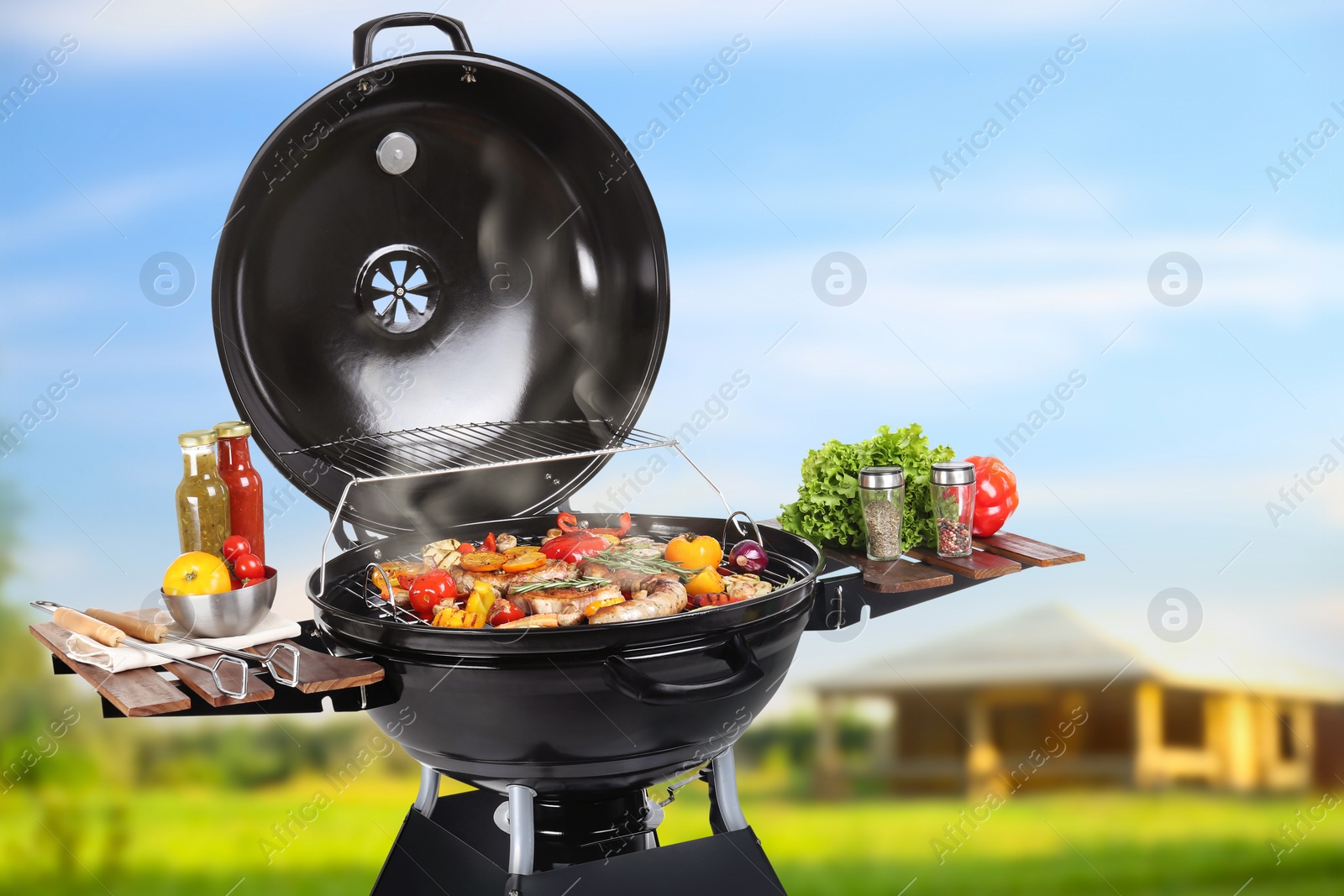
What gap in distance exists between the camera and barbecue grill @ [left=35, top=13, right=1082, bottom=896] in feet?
7.66

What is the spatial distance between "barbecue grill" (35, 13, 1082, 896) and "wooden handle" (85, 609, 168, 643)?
0.18 metres

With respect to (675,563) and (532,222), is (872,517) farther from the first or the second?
(532,222)

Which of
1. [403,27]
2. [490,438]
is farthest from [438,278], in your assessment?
[403,27]

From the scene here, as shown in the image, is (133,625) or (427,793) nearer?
(133,625)

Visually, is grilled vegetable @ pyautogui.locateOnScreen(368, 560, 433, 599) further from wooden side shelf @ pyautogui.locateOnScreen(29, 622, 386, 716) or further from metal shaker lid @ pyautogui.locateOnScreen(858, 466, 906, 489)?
metal shaker lid @ pyautogui.locateOnScreen(858, 466, 906, 489)

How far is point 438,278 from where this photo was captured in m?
3.18

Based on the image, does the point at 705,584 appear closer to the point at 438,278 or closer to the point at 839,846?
the point at 438,278

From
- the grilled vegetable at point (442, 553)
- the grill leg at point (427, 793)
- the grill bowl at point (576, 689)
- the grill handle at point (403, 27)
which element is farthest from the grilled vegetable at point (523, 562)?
the grill handle at point (403, 27)

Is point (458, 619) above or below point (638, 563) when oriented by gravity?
below

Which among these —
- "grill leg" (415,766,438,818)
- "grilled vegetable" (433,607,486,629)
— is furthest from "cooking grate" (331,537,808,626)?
"grill leg" (415,766,438,818)

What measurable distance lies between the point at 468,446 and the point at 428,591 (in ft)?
2.34

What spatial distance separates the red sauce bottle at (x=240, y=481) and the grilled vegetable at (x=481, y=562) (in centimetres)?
50

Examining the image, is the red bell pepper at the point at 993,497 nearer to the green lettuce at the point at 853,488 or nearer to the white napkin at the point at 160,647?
the green lettuce at the point at 853,488

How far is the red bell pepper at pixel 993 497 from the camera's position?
3.39 m
